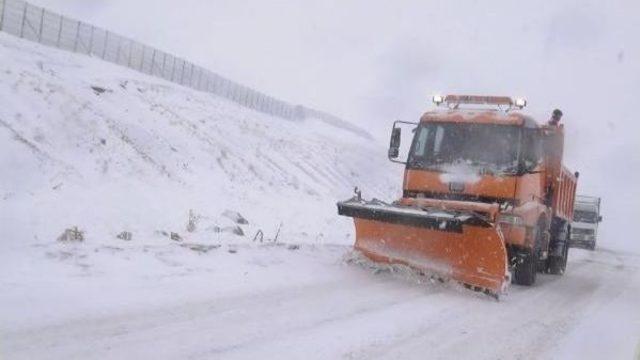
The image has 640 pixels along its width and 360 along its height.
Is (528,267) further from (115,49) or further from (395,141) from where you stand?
(115,49)

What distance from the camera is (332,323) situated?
5.66m

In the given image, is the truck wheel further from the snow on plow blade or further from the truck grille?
the truck grille

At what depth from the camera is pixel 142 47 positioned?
35.8 metres

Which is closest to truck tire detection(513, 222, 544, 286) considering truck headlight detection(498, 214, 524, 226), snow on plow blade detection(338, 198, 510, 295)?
truck headlight detection(498, 214, 524, 226)

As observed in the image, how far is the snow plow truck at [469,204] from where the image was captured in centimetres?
793

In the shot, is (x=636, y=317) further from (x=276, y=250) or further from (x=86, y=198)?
(x=86, y=198)

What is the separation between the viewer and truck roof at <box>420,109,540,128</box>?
31.0ft

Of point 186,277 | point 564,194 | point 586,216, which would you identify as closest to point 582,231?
point 586,216

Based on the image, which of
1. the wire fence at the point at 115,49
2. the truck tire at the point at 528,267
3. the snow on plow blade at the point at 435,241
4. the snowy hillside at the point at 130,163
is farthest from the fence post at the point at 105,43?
the truck tire at the point at 528,267

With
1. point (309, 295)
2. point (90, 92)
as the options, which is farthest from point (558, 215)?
point (90, 92)

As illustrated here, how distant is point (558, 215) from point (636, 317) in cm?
457

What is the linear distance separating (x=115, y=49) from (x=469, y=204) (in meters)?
29.5

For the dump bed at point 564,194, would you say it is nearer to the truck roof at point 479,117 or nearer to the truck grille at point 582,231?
the truck roof at point 479,117

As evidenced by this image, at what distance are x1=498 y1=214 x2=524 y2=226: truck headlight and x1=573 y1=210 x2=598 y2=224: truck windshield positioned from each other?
17750mm
